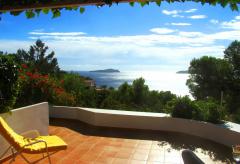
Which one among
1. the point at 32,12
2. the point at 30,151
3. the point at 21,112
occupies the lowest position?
the point at 30,151

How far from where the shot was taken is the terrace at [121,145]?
4.43m

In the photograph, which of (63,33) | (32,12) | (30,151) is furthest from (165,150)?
(63,33)

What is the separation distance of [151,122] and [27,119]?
9.12 feet

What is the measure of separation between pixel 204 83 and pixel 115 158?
1721 cm

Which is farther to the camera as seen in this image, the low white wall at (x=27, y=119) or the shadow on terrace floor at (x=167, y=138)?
the shadow on terrace floor at (x=167, y=138)

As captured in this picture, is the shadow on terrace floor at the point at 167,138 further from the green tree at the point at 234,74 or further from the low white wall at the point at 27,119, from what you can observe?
the green tree at the point at 234,74

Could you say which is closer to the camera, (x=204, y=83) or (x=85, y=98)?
(x=85, y=98)

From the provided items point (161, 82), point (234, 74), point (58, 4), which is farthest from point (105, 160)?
point (161, 82)

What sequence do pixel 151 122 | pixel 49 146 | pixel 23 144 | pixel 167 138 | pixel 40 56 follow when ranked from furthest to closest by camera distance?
pixel 40 56 < pixel 151 122 < pixel 167 138 < pixel 49 146 < pixel 23 144

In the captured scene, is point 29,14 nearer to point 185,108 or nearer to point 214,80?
point 185,108

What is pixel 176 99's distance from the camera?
6.04 m

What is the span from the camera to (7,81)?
4305mm

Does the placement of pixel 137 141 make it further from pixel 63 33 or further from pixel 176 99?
pixel 63 33

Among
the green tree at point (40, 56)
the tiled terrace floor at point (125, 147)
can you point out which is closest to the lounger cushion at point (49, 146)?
the tiled terrace floor at point (125, 147)
